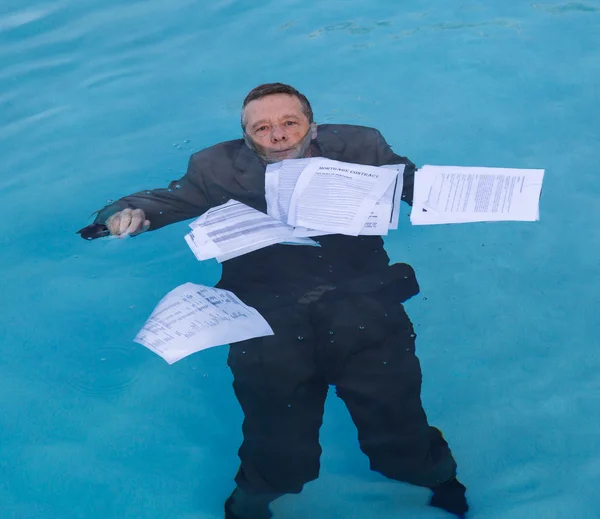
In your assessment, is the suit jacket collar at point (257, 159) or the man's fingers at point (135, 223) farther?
the suit jacket collar at point (257, 159)

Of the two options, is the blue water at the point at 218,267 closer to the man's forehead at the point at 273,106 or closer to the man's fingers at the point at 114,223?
the man's fingers at the point at 114,223

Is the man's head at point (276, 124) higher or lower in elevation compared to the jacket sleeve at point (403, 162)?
higher

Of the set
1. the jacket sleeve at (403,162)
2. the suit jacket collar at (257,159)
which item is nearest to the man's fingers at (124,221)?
the suit jacket collar at (257,159)

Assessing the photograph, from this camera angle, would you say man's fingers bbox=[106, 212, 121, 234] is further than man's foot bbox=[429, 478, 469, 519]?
Yes

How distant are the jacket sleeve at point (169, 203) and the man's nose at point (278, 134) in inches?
Result: 10.8

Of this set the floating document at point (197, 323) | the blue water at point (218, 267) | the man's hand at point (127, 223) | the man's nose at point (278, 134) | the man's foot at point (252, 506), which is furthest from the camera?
the man's nose at point (278, 134)

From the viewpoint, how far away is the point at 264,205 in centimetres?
271

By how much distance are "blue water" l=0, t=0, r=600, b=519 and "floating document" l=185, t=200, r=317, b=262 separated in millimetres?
450

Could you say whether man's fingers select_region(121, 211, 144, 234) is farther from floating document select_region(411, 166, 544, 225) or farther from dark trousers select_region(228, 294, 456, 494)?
floating document select_region(411, 166, 544, 225)

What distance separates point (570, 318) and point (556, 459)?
645 mm

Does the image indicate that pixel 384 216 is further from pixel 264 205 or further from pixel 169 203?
pixel 169 203

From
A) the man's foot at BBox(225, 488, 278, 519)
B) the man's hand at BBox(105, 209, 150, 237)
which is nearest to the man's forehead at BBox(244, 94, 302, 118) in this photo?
the man's hand at BBox(105, 209, 150, 237)

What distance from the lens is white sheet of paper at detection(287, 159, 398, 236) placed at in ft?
8.00

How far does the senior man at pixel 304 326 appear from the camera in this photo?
2055mm
